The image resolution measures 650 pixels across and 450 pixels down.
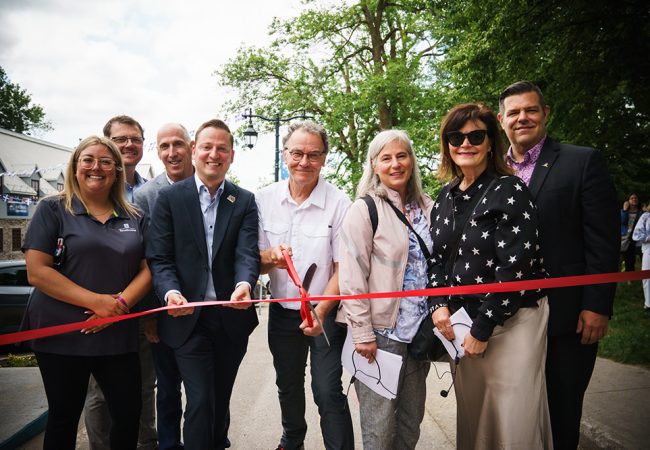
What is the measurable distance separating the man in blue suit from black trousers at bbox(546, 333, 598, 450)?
1.95m

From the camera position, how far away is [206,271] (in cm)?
269

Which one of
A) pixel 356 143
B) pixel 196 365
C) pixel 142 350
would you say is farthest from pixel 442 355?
pixel 356 143

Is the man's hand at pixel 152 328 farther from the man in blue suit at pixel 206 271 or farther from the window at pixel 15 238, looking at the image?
the window at pixel 15 238

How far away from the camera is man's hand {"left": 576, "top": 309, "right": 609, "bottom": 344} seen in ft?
7.55

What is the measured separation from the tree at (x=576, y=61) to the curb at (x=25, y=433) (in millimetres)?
6865

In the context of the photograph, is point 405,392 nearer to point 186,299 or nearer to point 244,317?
point 244,317

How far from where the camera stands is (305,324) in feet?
8.45

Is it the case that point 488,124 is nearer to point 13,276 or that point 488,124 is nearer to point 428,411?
point 428,411

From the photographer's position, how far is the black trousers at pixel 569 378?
239cm

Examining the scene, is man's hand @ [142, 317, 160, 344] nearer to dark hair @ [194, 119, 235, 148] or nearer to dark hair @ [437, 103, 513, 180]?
dark hair @ [194, 119, 235, 148]

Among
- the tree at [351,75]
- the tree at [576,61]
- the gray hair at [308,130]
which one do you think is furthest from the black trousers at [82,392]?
the tree at [351,75]

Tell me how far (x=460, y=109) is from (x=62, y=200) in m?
2.53

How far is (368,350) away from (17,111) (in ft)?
217

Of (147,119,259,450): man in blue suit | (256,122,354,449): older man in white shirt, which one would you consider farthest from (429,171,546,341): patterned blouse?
(147,119,259,450): man in blue suit
